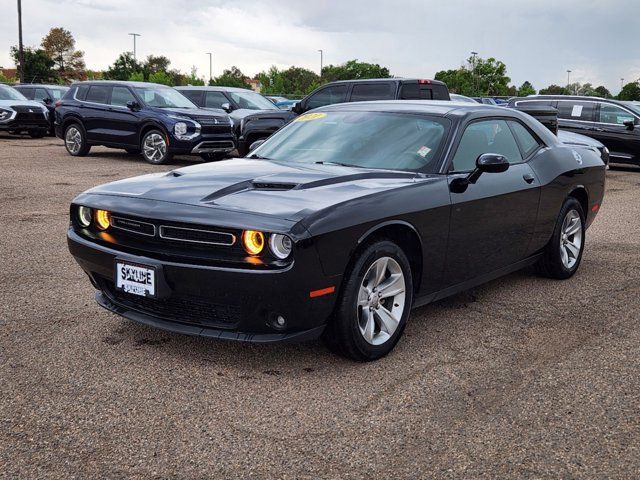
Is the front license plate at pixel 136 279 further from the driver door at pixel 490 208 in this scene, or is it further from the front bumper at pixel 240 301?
the driver door at pixel 490 208

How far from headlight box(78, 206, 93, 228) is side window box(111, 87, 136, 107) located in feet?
39.6

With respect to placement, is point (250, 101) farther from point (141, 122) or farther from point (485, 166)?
point (485, 166)

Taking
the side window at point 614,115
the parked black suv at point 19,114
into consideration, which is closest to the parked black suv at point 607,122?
the side window at point 614,115

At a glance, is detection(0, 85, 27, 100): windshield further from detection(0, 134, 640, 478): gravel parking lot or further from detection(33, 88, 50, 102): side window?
detection(0, 134, 640, 478): gravel parking lot

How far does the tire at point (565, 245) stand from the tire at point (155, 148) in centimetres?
1034

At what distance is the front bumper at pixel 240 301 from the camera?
373cm

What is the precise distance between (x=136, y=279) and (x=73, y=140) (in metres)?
14.0

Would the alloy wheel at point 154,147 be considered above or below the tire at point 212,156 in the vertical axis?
above

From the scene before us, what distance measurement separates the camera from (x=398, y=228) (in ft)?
14.2

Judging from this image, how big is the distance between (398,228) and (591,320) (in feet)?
5.60

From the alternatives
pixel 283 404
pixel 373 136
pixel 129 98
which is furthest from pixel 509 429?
pixel 129 98

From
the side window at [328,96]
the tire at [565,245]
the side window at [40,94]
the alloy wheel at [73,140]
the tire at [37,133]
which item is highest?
the side window at [328,96]

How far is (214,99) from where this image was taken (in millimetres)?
17750

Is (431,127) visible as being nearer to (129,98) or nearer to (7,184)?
(7,184)
